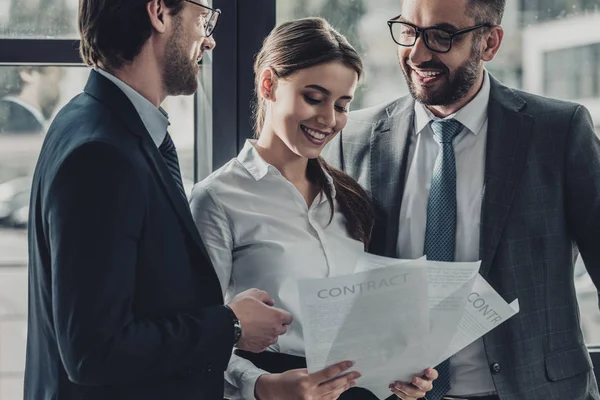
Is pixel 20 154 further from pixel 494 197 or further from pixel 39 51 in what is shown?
pixel 494 197

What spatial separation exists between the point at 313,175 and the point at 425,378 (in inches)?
20.0

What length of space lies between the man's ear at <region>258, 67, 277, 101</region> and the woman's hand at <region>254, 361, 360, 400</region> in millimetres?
558

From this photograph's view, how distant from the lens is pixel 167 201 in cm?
132

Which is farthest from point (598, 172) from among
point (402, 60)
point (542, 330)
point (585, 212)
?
point (402, 60)

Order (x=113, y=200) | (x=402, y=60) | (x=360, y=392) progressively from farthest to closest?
(x=402, y=60) < (x=360, y=392) < (x=113, y=200)

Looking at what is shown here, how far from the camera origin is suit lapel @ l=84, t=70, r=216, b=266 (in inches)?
51.9

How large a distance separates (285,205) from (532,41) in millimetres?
842

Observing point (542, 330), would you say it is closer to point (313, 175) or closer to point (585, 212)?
point (585, 212)

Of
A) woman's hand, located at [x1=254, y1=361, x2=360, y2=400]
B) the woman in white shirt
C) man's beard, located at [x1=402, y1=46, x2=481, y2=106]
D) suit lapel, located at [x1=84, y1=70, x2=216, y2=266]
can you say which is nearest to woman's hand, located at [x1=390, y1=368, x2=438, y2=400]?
the woman in white shirt

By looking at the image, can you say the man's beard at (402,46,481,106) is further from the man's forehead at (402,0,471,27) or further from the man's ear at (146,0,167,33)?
the man's ear at (146,0,167,33)

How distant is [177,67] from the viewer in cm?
143

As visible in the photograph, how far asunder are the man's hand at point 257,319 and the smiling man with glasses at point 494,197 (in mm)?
429

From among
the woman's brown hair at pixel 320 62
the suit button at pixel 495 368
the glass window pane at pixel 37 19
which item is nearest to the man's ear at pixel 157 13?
the woman's brown hair at pixel 320 62

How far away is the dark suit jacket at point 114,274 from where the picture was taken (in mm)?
1176
